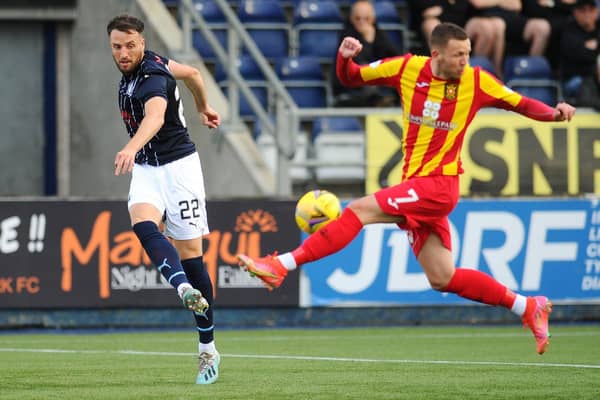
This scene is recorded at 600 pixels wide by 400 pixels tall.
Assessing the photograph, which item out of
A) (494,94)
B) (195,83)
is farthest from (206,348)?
(494,94)

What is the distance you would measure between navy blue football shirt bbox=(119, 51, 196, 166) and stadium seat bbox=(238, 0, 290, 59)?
8.82m

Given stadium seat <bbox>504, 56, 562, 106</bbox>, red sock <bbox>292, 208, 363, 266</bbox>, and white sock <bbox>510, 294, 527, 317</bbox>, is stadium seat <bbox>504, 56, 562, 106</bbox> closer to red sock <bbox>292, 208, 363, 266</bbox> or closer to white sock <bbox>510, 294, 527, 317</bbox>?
white sock <bbox>510, 294, 527, 317</bbox>

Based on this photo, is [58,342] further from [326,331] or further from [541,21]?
[541,21]

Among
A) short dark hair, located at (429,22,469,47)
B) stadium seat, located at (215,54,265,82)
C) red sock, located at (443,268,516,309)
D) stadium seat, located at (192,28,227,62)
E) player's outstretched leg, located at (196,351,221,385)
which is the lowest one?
player's outstretched leg, located at (196,351,221,385)

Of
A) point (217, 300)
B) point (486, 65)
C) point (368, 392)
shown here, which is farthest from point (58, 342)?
point (486, 65)

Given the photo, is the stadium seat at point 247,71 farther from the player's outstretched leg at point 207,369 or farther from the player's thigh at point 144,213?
the player's outstretched leg at point 207,369

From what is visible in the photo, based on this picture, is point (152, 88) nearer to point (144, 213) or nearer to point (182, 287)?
point (144, 213)

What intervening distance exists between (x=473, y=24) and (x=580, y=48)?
1.36 metres

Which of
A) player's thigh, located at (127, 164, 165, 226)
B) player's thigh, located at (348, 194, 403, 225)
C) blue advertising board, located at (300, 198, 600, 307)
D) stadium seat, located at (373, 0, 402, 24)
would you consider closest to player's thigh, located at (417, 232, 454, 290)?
player's thigh, located at (348, 194, 403, 225)

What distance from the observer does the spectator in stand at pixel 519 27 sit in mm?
17031

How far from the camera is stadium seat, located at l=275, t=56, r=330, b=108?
1661 cm

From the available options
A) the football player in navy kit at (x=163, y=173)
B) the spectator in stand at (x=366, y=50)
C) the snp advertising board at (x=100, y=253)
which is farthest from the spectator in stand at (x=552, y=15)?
the football player in navy kit at (x=163, y=173)

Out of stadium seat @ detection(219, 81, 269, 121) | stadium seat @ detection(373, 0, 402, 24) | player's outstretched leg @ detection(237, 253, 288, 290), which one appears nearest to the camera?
player's outstretched leg @ detection(237, 253, 288, 290)

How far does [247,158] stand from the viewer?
15.7m
